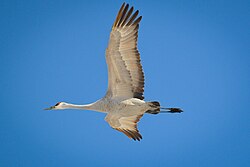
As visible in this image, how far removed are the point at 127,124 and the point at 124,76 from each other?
1925mm

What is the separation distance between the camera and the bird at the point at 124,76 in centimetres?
1439

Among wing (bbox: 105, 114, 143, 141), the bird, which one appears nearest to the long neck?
the bird

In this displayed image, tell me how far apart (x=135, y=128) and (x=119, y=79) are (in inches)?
77.9

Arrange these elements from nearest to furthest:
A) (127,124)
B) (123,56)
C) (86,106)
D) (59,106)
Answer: (123,56) < (86,106) < (59,106) < (127,124)

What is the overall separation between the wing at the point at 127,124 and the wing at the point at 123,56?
1.15 metres

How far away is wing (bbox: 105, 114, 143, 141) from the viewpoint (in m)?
15.9

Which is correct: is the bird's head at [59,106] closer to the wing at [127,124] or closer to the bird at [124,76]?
the bird at [124,76]

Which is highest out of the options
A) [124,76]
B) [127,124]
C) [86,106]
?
[124,76]

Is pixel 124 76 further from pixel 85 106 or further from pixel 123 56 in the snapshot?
pixel 85 106

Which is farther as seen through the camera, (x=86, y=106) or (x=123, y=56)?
(x=86, y=106)

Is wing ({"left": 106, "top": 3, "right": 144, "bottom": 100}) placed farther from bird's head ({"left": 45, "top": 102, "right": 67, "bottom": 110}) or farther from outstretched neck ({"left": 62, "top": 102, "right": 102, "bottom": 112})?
bird's head ({"left": 45, "top": 102, "right": 67, "bottom": 110})

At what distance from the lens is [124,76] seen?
14.9 metres

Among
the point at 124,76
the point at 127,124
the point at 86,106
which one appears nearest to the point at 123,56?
the point at 124,76

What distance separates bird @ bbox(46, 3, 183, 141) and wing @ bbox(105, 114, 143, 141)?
256mm
